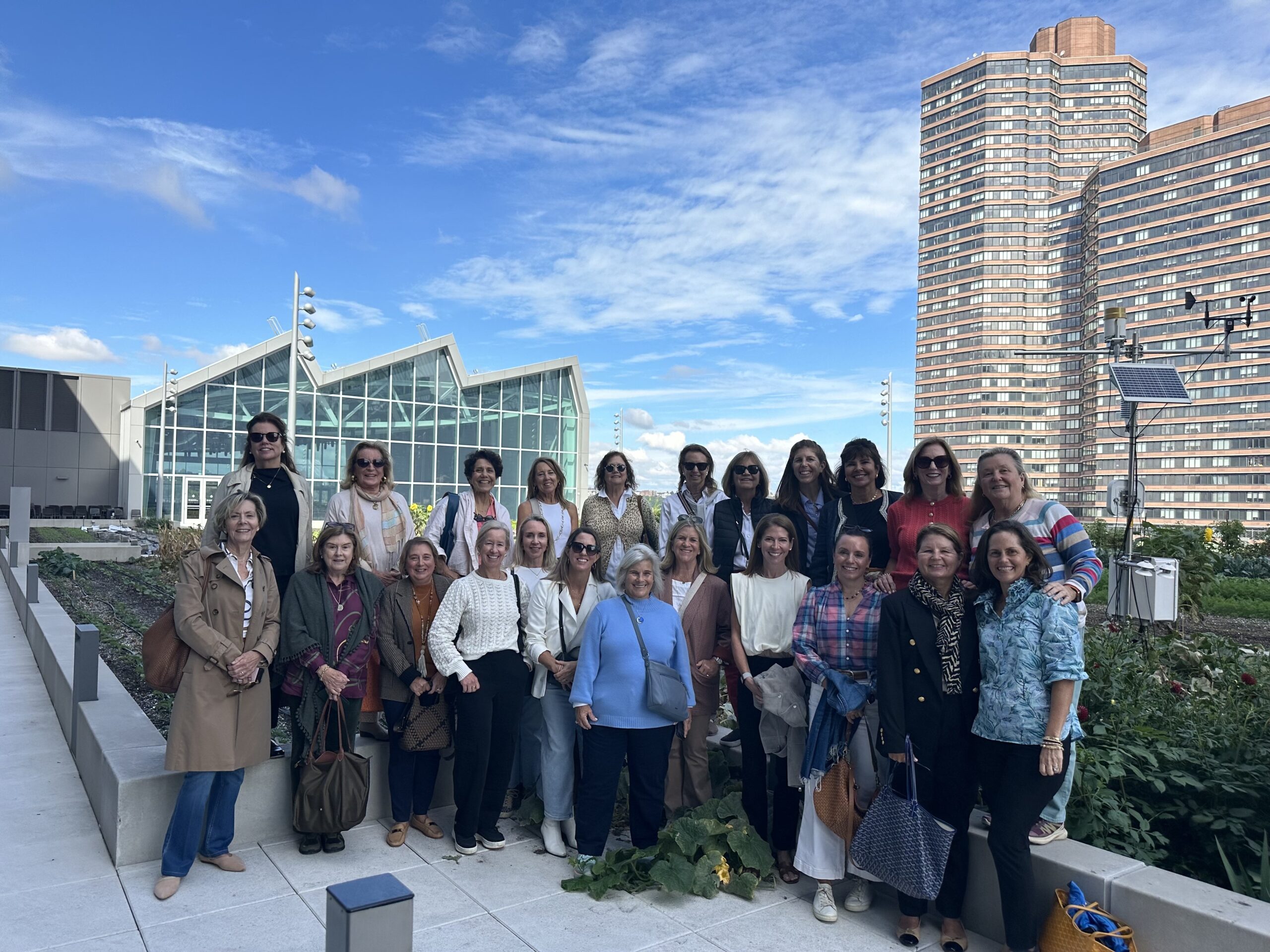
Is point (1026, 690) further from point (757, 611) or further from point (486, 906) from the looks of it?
point (486, 906)

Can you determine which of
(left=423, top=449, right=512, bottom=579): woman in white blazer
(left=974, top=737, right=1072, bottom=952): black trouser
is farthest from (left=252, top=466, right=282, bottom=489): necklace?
(left=974, top=737, right=1072, bottom=952): black trouser

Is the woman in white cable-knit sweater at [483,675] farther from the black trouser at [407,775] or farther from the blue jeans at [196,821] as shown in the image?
the blue jeans at [196,821]

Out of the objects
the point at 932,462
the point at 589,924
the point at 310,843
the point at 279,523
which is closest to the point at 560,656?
the point at 589,924

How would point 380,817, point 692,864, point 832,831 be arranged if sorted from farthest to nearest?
point 380,817 → point 692,864 → point 832,831

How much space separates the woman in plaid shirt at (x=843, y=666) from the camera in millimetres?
4059

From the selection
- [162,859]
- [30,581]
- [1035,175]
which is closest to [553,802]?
[162,859]

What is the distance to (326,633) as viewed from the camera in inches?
179

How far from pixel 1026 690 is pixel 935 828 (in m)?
0.74

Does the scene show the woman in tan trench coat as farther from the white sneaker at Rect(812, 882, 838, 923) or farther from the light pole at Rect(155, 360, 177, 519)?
the light pole at Rect(155, 360, 177, 519)

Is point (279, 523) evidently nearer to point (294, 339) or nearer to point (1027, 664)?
point (1027, 664)

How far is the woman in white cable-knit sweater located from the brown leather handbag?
4.00 feet

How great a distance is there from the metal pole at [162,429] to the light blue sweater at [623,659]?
98.4 ft

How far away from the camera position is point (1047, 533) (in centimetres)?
396

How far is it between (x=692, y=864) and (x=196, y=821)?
2.47m
